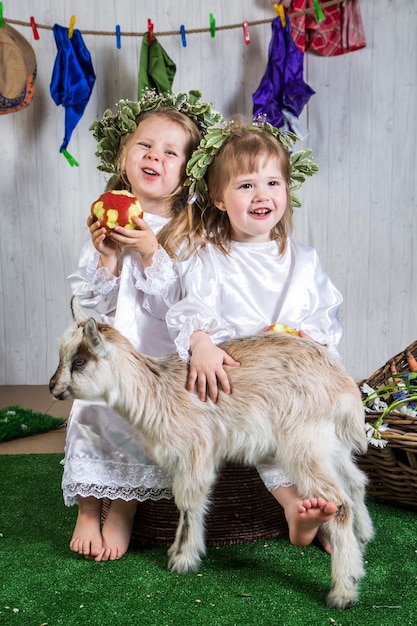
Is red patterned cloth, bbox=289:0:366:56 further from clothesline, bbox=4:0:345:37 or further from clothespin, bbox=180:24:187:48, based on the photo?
clothespin, bbox=180:24:187:48

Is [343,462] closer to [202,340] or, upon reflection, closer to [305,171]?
[202,340]

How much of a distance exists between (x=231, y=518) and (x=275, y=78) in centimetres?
230

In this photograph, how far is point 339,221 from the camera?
12.3 ft

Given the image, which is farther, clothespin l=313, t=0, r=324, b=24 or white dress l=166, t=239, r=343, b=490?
clothespin l=313, t=0, r=324, b=24

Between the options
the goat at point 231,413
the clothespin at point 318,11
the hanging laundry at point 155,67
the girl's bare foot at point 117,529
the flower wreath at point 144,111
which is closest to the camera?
the goat at point 231,413

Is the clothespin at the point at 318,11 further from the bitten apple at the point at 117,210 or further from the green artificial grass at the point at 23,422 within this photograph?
the green artificial grass at the point at 23,422

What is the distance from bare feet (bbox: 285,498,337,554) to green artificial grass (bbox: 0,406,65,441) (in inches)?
62.3

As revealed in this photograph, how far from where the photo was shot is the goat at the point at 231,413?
1491mm

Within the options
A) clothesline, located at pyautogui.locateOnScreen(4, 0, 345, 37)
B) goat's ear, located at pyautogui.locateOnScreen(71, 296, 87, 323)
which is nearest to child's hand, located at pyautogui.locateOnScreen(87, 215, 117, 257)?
goat's ear, located at pyautogui.locateOnScreen(71, 296, 87, 323)

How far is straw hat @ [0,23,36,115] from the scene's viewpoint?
326 cm

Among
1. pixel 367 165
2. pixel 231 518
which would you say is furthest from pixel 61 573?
pixel 367 165

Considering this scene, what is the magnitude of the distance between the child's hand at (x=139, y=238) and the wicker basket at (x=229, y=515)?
57cm

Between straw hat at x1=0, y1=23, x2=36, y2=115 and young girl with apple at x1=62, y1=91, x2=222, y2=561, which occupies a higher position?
straw hat at x1=0, y1=23, x2=36, y2=115

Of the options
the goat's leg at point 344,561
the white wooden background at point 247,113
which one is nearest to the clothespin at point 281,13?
the white wooden background at point 247,113
